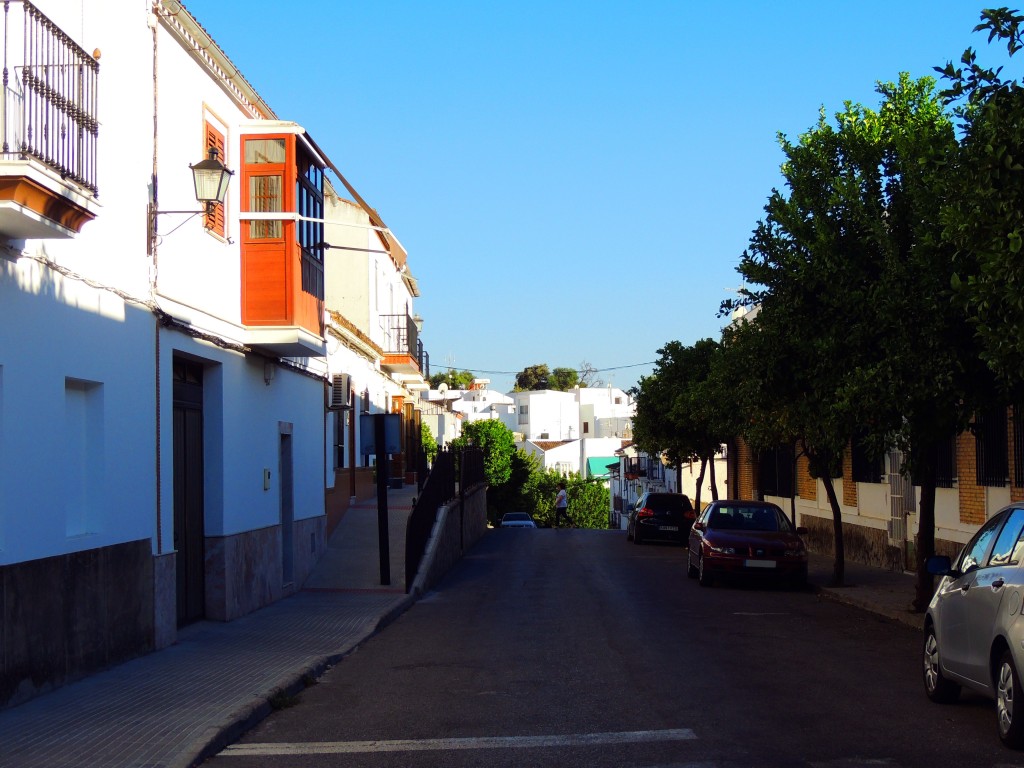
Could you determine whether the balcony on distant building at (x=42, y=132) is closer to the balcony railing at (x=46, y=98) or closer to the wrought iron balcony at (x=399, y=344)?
the balcony railing at (x=46, y=98)

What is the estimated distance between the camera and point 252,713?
8891 millimetres

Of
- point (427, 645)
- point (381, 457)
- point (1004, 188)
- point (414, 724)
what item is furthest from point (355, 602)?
point (1004, 188)

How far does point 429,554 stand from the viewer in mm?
21953

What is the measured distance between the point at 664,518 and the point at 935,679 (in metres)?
24.3

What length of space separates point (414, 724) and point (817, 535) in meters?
22.8

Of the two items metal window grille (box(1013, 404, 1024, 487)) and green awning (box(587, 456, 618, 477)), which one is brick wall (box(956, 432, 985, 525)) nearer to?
metal window grille (box(1013, 404, 1024, 487))

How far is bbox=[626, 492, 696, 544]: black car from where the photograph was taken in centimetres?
3350

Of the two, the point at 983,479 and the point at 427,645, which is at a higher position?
the point at 983,479

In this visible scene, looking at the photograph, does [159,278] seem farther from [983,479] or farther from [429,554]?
[983,479]

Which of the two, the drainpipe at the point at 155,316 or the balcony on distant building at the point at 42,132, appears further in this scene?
the drainpipe at the point at 155,316

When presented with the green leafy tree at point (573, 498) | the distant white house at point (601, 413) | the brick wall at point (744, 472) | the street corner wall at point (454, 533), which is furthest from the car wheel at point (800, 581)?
the distant white house at point (601, 413)

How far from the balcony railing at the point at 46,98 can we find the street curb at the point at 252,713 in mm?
4298

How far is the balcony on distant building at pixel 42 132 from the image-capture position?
855 centimetres

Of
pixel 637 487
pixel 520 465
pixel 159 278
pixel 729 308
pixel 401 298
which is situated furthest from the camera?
pixel 637 487
